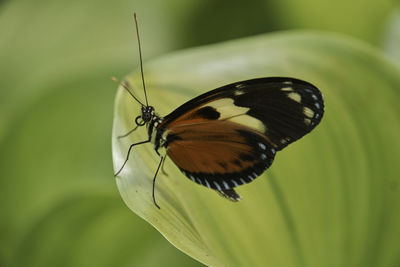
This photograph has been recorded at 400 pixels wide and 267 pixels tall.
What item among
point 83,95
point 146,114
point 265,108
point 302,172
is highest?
point 83,95

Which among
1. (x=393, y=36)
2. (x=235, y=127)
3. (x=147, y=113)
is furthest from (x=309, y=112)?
(x=393, y=36)

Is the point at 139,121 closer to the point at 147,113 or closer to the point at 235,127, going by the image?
the point at 147,113

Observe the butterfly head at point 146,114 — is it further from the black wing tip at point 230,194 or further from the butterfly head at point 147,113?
the black wing tip at point 230,194

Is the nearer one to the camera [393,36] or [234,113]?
[234,113]

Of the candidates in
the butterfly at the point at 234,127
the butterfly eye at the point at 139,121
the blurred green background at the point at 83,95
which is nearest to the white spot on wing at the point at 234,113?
the butterfly at the point at 234,127

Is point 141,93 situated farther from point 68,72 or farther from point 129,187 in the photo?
point 68,72

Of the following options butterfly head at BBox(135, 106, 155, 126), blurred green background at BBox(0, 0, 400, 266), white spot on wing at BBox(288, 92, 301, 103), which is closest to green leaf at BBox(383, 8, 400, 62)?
blurred green background at BBox(0, 0, 400, 266)

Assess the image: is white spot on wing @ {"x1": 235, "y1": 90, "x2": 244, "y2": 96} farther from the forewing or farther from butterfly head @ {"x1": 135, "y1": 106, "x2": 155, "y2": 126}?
butterfly head @ {"x1": 135, "y1": 106, "x2": 155, "y2": 126}
